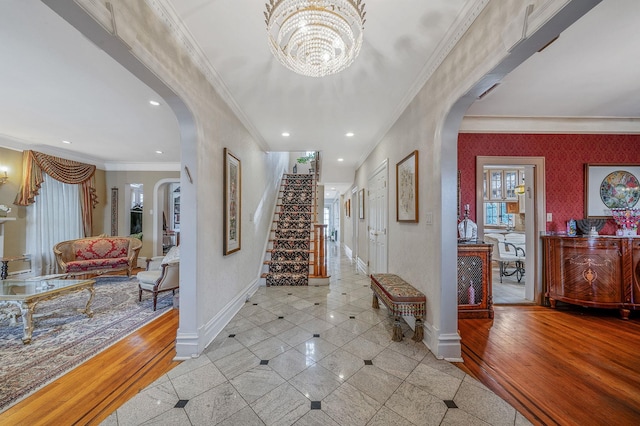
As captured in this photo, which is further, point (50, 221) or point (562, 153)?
point (50, 221)

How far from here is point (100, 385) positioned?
1890 millimetres

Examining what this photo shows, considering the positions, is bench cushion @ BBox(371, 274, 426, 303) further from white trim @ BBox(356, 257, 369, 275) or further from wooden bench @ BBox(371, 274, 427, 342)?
white trim @ BBox(356, 257, 369, 275)

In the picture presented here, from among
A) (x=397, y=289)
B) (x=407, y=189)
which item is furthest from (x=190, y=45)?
(x=397, y=289)

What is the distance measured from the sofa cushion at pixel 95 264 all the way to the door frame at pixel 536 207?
6.71 meters

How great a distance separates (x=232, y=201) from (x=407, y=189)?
2.17 metres

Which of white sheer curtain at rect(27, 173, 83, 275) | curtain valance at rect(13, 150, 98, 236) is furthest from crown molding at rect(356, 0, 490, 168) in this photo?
white sheer curtain at rect(27, 173, 83, 275)

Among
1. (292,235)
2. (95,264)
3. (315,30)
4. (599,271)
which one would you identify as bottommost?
(95,264)

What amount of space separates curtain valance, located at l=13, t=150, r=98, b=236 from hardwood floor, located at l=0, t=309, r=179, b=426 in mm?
4444

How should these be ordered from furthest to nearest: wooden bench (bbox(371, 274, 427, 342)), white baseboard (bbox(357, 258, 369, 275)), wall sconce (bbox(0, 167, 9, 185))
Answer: white baseboard (bbox(357, 258, 369, 275)) < wall sconce (bbox(0, 167, 9, 185)) < wooden bench (bbox(371, 274, 427, 342))

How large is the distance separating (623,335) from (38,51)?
637cm

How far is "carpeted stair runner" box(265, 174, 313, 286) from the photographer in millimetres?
4719

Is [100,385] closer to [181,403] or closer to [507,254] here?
[181,403]

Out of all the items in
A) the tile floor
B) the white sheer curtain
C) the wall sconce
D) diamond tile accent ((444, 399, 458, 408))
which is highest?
the wall sconce

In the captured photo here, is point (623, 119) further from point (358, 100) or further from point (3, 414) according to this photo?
point (3, 414)
